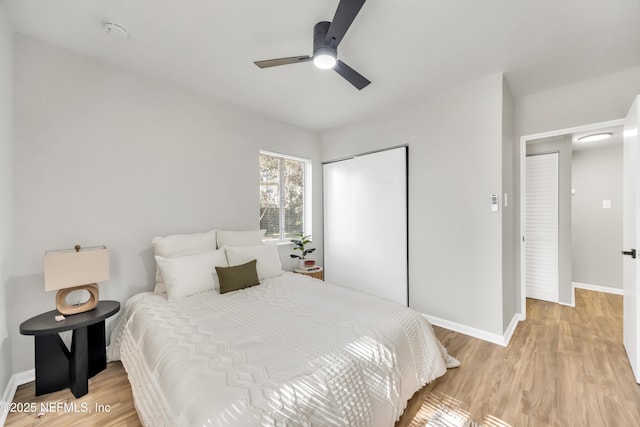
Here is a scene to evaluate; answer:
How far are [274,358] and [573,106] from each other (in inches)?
143

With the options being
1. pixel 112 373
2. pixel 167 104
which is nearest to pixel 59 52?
pixel 167 104

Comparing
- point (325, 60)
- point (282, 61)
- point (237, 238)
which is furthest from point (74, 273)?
point (325, 60)

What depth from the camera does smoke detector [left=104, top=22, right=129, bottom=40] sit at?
1.88 meters

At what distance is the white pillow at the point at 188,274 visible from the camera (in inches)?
87.7

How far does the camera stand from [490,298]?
263 centimetres

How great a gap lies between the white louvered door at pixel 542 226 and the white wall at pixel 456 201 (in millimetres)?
1829

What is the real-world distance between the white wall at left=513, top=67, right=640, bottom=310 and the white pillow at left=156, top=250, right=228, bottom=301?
336 cm

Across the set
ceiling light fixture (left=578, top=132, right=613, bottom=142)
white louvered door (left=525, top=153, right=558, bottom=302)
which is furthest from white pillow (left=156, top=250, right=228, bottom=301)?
ceiling light fixture (left=578, top=132, right=613, bottom=142)

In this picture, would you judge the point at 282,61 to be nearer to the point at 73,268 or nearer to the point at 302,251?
the point at 73,268

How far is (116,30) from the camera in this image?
6.29 feet

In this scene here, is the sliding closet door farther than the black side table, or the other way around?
the sliding closet door

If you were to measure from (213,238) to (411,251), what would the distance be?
92.3 inches

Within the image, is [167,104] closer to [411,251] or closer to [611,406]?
[411,251]

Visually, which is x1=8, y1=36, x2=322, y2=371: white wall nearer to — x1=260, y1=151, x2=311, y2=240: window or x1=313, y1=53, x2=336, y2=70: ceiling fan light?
x1=260, y1=151, x2=311, y2=240: window
